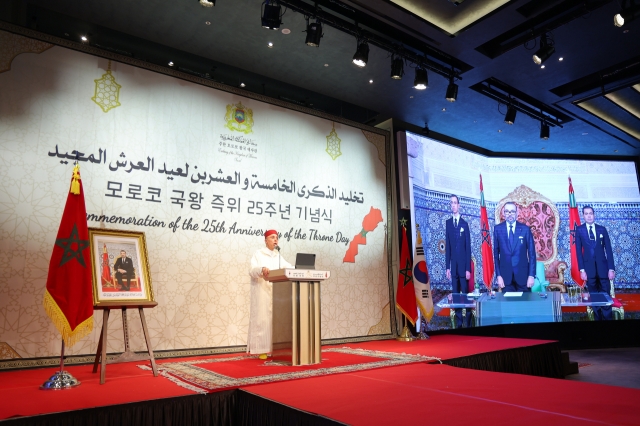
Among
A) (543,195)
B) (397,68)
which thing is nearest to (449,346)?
(397,68)

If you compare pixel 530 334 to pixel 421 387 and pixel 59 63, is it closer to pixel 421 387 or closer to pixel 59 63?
pixel 421 387

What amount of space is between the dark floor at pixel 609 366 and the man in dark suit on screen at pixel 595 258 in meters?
0.82

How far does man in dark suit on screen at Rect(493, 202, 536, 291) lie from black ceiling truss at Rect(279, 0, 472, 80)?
12.5 ft

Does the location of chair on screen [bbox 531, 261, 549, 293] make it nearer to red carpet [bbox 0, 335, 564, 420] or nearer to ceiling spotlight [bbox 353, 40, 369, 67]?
red carpet [bbox 0, 335, 564, 420]

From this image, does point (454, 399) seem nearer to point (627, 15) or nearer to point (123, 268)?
point (123, 268)

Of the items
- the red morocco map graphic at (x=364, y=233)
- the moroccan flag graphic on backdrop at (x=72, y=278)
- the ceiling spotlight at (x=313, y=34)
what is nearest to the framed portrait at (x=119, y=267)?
the moroccan flag graphic on backdrop at (x=72, y=278)

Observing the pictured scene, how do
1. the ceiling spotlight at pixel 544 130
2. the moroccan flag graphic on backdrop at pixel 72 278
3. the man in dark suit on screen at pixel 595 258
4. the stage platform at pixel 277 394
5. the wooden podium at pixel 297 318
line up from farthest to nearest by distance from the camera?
the man in dark suit on screen at pixel 595 258 < the ceiling spotlight at pixel 544 130 < the wooden podium at pixel 297 318 < the moroccan flag graphic on backdrop at pixel 72 278 < the stage platform at pixel 277 394

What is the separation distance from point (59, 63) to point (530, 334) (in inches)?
331

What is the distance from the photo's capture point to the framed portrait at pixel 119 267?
3.54 m

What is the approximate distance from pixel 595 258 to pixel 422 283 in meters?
4.37

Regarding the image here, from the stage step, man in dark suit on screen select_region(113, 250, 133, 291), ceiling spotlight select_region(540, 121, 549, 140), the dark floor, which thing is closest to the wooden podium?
man in dark suit on screen select_region(113, 250, 133, 291)

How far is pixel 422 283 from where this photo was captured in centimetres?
670

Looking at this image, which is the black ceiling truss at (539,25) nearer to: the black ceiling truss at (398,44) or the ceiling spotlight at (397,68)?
the black ceiling truss at (398,44)

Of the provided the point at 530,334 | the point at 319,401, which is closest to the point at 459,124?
the point at 530,334
